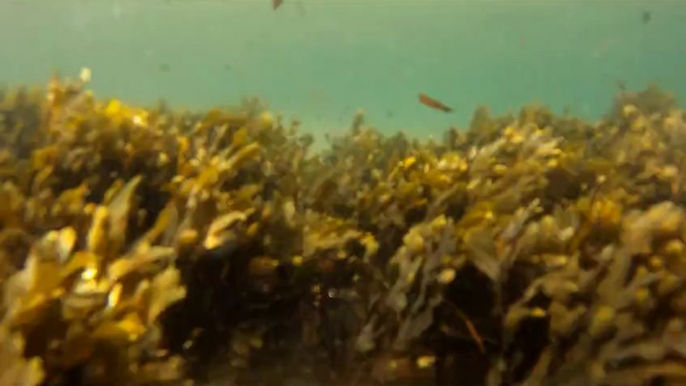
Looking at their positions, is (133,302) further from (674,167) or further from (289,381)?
(674,167)

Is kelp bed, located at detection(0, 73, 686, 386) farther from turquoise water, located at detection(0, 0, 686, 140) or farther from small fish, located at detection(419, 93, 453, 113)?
turquoise water, located at detection(0, 0, 686, 140)

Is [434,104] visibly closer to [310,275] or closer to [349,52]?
[310,275]

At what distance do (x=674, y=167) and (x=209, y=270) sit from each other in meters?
3.40

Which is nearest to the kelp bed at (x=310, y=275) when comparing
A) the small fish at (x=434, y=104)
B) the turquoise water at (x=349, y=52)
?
the small fish at (x=434, y=104)

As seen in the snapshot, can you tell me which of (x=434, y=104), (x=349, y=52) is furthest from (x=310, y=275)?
(x=349, y=52)

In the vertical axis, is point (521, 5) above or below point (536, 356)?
above

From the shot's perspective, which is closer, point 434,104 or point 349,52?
point 434,104

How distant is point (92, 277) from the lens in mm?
1944

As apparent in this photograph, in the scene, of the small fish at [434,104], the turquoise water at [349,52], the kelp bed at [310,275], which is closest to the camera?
the kelp bed at [310,275]

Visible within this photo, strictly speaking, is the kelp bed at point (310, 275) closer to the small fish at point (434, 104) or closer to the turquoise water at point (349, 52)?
the small fish at point (434, 104)

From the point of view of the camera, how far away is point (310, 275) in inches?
114

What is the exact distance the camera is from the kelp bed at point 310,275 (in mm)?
1911

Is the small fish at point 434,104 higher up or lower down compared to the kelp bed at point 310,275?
higher up

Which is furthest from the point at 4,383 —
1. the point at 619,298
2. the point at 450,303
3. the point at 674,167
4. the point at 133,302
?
the point at 674,167
